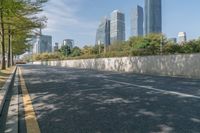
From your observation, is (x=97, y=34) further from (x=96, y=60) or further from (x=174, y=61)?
(x=174, y=61)

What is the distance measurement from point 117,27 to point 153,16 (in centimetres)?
2155

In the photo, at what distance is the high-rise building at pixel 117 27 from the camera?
125m

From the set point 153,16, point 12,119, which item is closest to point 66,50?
point 153,16

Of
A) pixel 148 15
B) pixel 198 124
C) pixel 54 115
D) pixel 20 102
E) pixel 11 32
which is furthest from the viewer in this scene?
pixel 148 15

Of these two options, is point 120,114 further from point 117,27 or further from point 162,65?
point 117,27

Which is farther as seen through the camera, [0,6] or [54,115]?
[0,6]

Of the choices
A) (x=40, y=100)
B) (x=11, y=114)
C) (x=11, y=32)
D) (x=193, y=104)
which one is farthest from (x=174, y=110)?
(x=11, y=32)

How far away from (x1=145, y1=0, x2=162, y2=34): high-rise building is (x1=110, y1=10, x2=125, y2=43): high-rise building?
35.8 ft

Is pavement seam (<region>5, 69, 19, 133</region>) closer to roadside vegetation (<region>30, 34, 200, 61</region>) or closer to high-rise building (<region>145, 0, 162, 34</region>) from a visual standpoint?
roadside vegetation (<region>30, 34, 200, 61</region>)

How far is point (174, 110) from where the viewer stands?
7578mm

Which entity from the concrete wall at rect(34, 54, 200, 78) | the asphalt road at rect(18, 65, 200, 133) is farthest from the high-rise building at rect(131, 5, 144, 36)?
the asphalt road at rect(18, 65, 200, 133)

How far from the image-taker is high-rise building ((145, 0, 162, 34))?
137 m

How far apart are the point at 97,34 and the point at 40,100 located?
9998 centimetres

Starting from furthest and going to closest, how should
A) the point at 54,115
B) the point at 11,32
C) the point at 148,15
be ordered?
the point at 148,15
the point at 11,32
the point at 54,115
